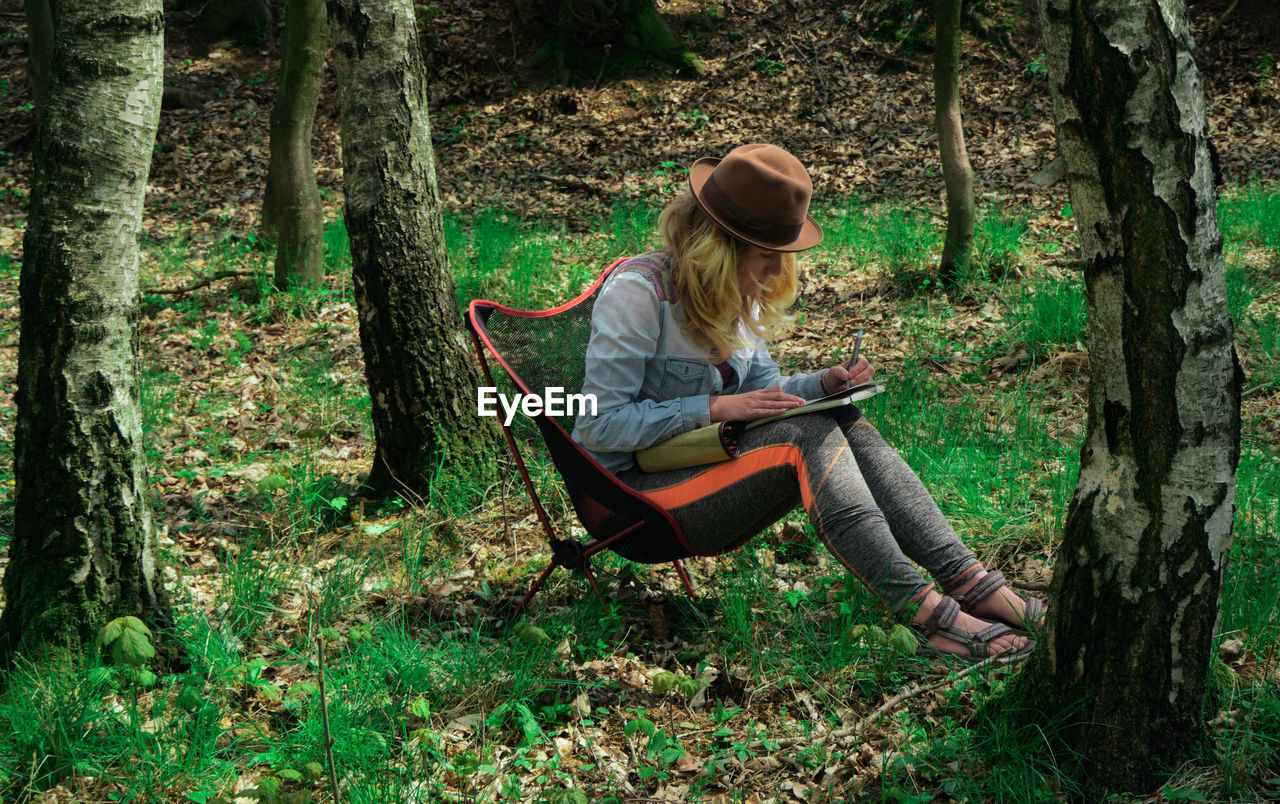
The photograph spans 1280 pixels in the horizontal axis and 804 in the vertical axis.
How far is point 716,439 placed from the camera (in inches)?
105

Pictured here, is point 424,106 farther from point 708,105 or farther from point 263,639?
point 708,105

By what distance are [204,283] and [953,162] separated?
4.91 meters

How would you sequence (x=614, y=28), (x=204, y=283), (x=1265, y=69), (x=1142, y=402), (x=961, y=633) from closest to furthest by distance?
1. (x=1142, y=402)
2. (x=961, y=633)
3. (x=204, y=283)
4. (x=1265, y=69)
5. (x=614, y=28)

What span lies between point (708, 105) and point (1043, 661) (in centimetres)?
906

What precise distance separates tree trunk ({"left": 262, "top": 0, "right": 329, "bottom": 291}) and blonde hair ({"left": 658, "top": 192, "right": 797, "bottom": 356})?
4.03m

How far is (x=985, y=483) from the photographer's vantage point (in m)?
3.44

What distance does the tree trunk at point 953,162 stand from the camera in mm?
5594

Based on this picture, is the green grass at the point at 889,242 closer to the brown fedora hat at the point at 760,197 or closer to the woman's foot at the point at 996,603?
the brown fedora hat at the point at 760,197

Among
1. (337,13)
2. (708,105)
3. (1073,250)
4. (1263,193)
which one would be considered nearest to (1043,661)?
(337,13)

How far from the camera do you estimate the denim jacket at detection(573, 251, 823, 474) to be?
2756 millimetres

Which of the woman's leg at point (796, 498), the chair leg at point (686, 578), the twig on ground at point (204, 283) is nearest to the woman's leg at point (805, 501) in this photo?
the woman's leg at point (796, 498)

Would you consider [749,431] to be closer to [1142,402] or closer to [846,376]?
[846,376]

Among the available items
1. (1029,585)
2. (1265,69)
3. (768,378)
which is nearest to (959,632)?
(1029,585)

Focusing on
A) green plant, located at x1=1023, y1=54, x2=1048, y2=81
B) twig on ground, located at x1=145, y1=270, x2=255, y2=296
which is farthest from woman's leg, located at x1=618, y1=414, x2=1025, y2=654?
green plant, located at x1=1023, y1=54, x2=1048, y2=81
